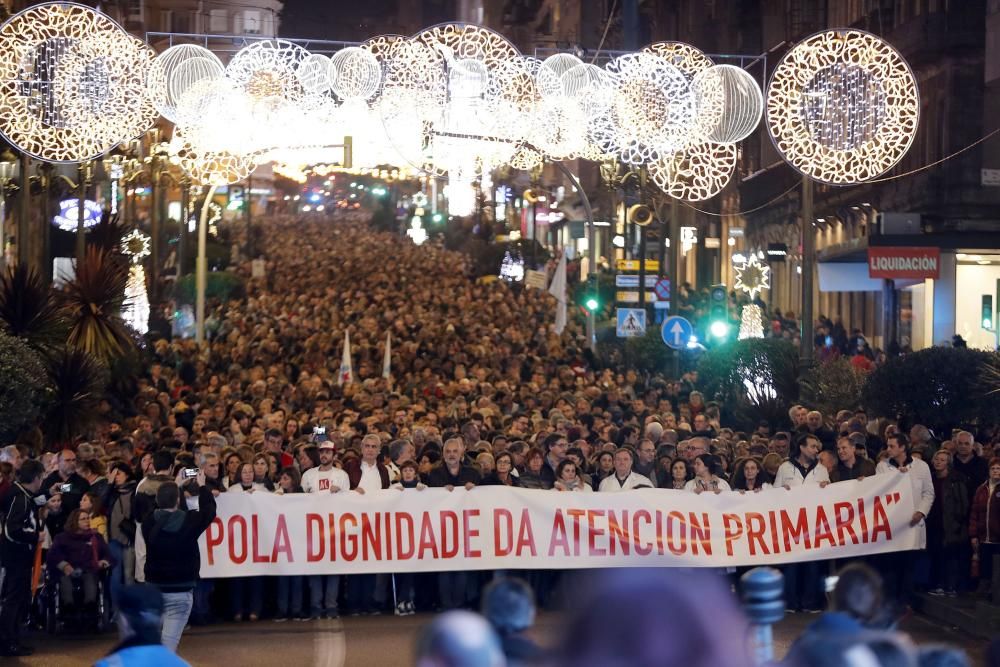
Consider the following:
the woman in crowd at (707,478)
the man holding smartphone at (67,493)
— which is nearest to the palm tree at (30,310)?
the man holding smartphone at (67,493)

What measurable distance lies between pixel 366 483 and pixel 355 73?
18.0 feet

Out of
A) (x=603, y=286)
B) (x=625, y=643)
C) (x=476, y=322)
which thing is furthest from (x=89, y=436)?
(x=603, y=286)

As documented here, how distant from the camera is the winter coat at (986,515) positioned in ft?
41.2

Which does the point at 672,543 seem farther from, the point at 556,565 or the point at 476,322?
the point at 476,322

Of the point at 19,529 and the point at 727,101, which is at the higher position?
the point at 727,101

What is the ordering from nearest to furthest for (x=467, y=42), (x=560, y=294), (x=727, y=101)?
(x=467, y=42), (x=727, y=101), (x=560, y=294)

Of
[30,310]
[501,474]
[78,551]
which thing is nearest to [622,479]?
[501,474]

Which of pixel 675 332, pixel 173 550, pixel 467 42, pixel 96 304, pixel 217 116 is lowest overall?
pixel 173 550

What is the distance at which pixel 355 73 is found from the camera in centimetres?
1711

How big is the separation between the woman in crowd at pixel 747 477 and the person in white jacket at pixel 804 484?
0.16 metres

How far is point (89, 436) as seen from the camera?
18438mm

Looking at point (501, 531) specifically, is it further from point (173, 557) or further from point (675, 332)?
point (675, 332)

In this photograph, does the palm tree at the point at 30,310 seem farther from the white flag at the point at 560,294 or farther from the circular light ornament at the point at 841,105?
the white flag at the point at 560,294

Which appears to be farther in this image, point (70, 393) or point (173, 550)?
point (70, 393)
